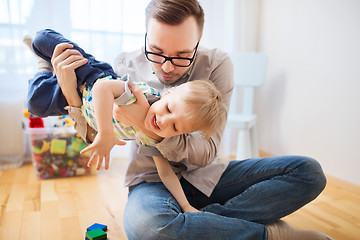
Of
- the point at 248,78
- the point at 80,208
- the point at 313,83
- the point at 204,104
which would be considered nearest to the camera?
the point at 204,104

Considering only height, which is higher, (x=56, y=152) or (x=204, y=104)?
(x=204, y=104)

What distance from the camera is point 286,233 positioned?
1.17 m

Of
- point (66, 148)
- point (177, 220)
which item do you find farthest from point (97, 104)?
point (66, 148)

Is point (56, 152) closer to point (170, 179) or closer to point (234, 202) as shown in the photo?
point (170, 179)

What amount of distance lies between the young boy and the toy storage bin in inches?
32.6

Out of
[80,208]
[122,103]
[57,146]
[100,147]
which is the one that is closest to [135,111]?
[122,103]

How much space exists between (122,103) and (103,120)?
11 centimetres

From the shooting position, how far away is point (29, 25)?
2.20 metres

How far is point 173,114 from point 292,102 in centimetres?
167

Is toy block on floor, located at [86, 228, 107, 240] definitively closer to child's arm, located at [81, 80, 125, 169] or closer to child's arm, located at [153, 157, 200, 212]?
child's arm, located at [153, 157, 200, 212]

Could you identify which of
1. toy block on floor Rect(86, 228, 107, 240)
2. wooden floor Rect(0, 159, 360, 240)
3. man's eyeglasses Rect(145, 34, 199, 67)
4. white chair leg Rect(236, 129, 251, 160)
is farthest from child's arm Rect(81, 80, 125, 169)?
white chair leg Rect(236, 129, 251, 160)

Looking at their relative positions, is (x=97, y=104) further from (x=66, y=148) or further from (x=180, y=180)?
(x=66, y=148)

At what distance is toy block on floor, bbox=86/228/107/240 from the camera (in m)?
1.26

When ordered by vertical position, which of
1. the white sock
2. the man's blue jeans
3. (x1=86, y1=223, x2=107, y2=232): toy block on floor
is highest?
the man's blue jeans
